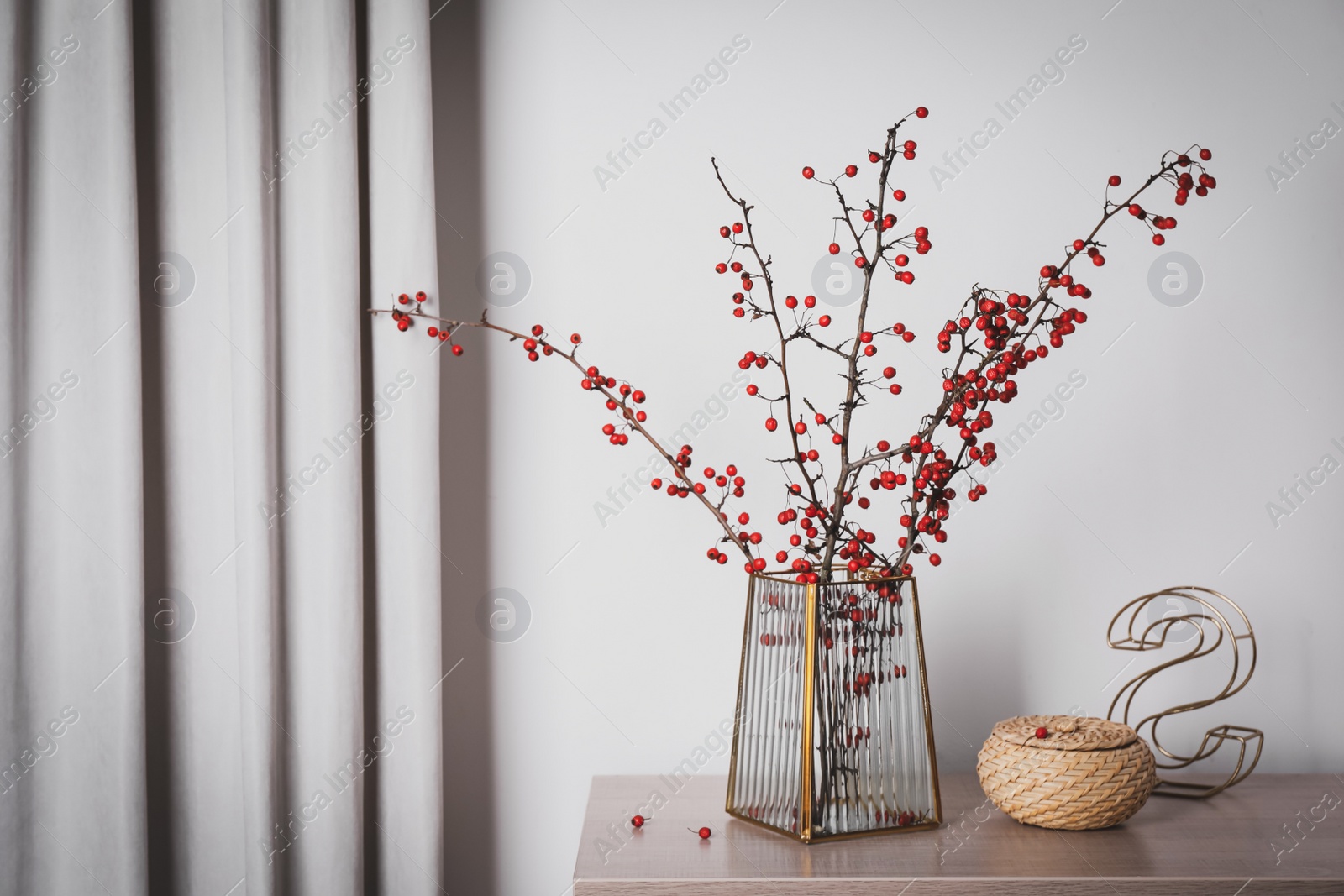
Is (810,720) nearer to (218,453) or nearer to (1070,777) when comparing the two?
(1070,777)

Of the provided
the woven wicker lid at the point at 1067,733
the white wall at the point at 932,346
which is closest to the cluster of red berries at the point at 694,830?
the white wall at the point at 932,346

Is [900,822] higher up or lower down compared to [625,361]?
lower down

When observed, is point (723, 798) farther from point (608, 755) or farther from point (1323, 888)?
point (1323, 888)

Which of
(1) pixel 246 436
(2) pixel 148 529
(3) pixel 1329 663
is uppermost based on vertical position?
(1) pixel 246 436

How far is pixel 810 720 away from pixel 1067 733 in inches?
12.8

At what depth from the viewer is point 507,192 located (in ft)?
4.48

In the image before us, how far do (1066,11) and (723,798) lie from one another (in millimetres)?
1229

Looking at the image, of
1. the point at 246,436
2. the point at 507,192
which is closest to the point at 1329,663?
the point at 507,192

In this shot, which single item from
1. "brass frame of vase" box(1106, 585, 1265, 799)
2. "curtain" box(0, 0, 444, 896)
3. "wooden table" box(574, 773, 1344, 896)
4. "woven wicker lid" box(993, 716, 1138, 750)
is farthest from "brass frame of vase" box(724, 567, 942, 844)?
"curtain" box(0, 0, 444, 896)

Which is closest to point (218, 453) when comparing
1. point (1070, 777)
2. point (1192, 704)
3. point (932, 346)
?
point (932, 346)

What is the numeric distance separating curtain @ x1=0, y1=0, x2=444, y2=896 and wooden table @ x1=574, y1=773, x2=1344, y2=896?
13.1 inches

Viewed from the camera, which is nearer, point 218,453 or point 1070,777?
point 1070,777

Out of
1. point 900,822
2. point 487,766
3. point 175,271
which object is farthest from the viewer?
point 487,766

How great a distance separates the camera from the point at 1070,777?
1038mm
